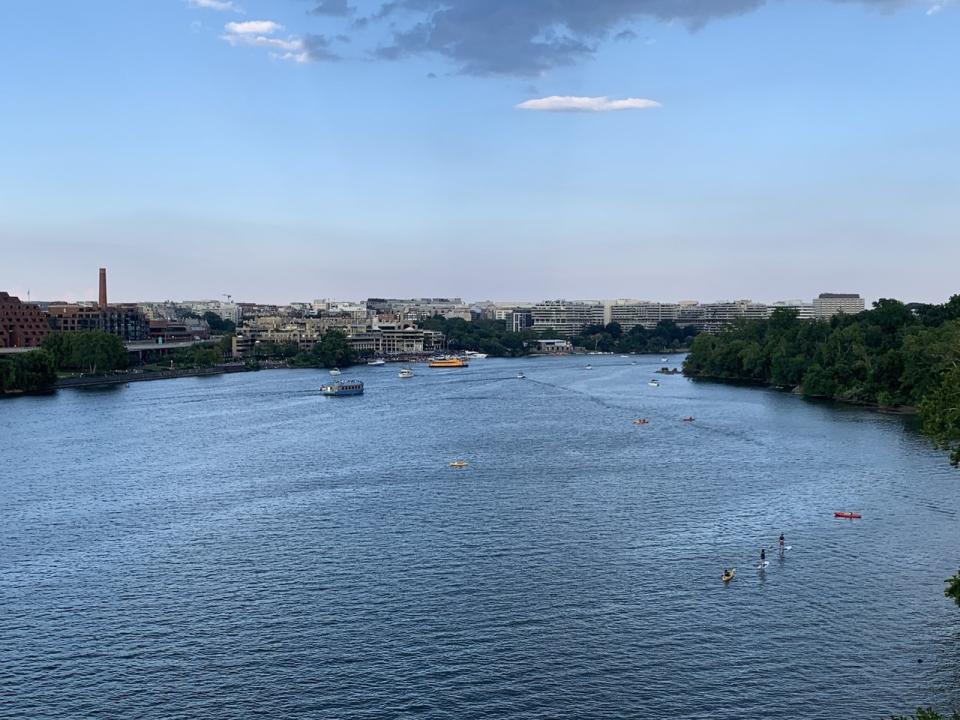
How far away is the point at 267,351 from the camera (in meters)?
124

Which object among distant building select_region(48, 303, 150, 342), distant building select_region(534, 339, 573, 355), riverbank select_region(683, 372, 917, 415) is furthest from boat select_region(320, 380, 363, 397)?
distant building select_region(534, 339, 573, 355)

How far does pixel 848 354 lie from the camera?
6794cm

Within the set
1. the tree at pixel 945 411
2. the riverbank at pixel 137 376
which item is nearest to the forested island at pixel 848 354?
the tree at pixel 945 411

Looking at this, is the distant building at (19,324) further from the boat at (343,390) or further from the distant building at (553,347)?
the distant building at (553,347)

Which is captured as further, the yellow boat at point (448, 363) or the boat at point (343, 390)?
the yellow boat at point (448, 363)

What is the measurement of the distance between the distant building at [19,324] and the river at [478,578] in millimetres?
54216

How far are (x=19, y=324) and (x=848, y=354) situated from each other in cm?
7447

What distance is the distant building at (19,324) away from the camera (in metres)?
95.9

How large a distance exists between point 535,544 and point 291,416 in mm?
34821

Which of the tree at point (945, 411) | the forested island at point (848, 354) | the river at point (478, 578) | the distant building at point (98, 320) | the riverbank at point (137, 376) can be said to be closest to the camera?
the river at point (478, 578)

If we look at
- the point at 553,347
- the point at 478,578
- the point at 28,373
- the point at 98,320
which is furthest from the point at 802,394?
the point at 553,347

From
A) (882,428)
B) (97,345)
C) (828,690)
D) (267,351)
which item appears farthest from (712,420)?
(267,351)

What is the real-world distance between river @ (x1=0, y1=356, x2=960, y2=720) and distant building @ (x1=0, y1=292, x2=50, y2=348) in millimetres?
54216

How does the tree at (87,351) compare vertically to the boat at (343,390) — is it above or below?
above
